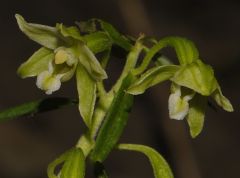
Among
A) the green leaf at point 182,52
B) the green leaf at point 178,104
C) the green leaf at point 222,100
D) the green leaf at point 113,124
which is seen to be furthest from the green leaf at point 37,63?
the green leaf at point 222,100

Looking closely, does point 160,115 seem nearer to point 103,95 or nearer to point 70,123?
point 70,123

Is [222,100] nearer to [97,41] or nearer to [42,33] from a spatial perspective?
[97,41]

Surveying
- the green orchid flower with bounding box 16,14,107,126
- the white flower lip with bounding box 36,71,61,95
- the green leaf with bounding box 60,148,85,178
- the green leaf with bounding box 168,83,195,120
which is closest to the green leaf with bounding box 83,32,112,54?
the green orchid flower with bounding box 16,14,107,126

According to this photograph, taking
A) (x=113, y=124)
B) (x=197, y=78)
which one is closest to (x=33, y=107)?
(x=113, y=124)

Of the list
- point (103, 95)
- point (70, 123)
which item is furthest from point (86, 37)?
point (70, 123)

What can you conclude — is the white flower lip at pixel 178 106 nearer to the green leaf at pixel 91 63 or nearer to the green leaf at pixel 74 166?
the green leaf at pixel 91 63

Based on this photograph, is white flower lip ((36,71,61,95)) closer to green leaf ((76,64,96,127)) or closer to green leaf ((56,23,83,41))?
green leaf ((76,64,96,127))
